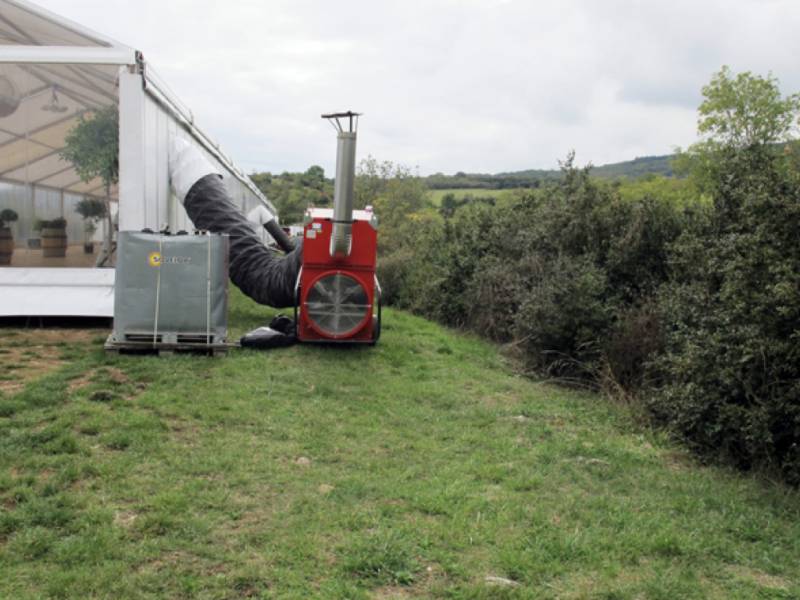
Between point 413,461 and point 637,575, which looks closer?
point 637,575

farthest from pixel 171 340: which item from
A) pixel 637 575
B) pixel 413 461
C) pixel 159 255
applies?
pixel 637 575

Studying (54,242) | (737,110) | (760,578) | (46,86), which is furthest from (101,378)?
(737,110)

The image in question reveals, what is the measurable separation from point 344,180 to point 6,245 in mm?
5251

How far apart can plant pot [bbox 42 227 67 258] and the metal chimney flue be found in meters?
4.10

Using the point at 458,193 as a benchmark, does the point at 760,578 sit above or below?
below

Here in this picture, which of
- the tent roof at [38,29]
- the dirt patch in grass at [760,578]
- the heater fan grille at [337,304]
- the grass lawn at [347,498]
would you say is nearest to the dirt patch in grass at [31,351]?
the grass lawn at [347,498]

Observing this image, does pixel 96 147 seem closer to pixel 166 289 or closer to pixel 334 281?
pixel 166 289

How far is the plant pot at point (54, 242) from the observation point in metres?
10.4

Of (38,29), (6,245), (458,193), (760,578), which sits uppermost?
(38,29)

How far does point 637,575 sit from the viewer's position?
3746 mm

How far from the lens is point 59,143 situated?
10594 mm

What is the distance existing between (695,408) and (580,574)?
2943mm

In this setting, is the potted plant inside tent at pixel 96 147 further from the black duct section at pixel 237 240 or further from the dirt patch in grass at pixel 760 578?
the dirt patch in grass at pixel 760 578

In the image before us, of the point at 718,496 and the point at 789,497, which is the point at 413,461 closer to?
the point at 718,496
